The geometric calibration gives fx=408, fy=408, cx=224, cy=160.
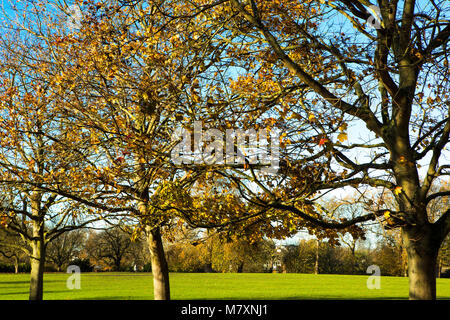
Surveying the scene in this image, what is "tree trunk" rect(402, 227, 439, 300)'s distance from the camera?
8219 mm

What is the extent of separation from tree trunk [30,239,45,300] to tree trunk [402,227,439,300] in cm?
1686

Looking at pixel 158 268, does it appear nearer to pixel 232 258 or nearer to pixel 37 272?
pixel 37 272

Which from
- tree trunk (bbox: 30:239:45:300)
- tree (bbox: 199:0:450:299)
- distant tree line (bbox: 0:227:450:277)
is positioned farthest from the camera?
distant tree line (bbox: 0:227:450:277)

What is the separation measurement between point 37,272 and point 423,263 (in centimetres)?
1749

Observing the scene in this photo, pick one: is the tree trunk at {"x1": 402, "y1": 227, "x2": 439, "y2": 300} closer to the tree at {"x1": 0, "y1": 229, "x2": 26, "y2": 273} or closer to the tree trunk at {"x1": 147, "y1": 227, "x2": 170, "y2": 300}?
the tree trunk at {"x1": 147, "y1": 227, "x2": 170, "y2": 300}

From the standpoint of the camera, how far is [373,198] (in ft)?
26.7

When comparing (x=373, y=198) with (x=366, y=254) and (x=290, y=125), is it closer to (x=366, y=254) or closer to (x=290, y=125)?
(x=290, y=125)

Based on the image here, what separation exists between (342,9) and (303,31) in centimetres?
103

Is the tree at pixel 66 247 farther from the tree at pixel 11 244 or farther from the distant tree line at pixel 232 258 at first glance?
the tree at pixel 11 244

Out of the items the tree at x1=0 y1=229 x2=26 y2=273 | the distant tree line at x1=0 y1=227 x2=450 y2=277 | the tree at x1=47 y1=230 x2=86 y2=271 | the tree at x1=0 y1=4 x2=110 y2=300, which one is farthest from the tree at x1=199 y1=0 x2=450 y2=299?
the tree at x1=47 y1=230 x2=86 y2=271

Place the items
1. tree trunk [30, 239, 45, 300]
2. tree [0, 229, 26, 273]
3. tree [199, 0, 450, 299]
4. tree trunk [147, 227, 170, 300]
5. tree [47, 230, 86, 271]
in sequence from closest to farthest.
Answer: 1. tree [199, 0, 450, 299]
2. tree trunk [147, 227, 170, 300]
3. tree trunk [30, 239, 45, 300]
4. tree [0, 229, 26, 273]
5. tree [47, 230, 86, 271]

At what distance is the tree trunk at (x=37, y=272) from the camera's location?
19.2 m
